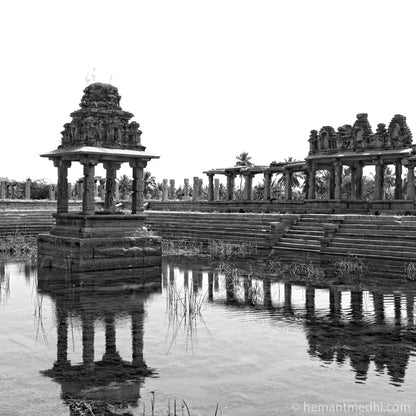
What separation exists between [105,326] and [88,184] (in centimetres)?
848

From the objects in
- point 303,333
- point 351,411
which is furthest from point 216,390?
point 303,333

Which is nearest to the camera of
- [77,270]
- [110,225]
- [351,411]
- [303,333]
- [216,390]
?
[351,411]

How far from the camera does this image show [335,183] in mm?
31312

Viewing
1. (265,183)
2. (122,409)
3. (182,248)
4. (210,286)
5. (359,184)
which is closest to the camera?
(122,409)

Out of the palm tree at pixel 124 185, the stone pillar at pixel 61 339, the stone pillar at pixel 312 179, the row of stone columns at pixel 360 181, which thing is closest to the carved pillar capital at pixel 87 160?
the stone pillar at pixel 61 339

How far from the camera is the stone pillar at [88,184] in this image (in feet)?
56.6

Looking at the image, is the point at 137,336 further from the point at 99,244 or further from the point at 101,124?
the point at 101,124

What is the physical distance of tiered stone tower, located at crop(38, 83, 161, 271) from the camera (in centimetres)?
1666

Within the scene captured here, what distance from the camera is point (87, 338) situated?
349 inches

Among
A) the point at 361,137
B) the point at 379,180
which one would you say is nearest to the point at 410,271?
the point at 379,180

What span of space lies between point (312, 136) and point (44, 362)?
2689 centimetres

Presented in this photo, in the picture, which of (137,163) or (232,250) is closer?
(137,163)

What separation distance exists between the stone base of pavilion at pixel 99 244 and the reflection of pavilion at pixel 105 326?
1.57ft

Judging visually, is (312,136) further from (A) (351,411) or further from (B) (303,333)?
(A) (351,411)
